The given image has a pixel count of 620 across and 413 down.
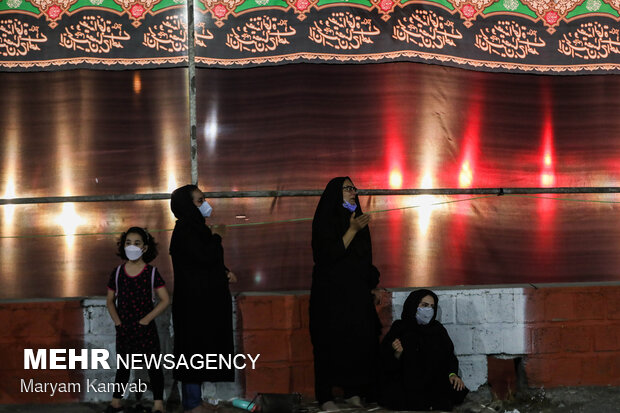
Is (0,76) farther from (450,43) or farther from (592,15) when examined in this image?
(592,15)

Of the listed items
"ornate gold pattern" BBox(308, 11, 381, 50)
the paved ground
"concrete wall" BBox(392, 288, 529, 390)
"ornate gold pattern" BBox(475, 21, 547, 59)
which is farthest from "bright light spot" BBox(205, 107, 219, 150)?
"ornate gold pattern" BBox(475, 21, 547, 59)

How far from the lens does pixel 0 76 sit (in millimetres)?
6758

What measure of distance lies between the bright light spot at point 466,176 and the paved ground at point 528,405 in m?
1.94

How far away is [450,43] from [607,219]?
81.6 inches

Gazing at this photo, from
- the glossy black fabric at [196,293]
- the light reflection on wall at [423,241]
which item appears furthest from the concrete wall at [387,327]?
the light reflection on wall at [423,241]

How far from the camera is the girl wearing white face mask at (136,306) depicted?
508cm

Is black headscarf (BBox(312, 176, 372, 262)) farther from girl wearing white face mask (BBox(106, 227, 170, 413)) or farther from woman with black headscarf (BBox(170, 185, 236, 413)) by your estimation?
girl wearing white face mask (BBox(106, 227, 170, 413))

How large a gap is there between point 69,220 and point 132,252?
1834 millimetres

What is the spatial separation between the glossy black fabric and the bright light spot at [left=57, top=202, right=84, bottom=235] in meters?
1.77

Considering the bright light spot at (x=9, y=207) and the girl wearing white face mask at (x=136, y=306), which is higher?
the bright light spot at (x=9, y=207)

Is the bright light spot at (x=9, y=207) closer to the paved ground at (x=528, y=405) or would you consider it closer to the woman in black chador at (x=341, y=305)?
the paved ground at (x=528, y=405)

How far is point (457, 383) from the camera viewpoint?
5.21m

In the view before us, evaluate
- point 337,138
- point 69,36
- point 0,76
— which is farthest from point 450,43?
point 0,76

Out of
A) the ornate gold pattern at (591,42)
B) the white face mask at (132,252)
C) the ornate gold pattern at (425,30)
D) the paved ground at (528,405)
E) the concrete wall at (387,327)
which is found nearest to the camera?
the white face mask at (132,252)
